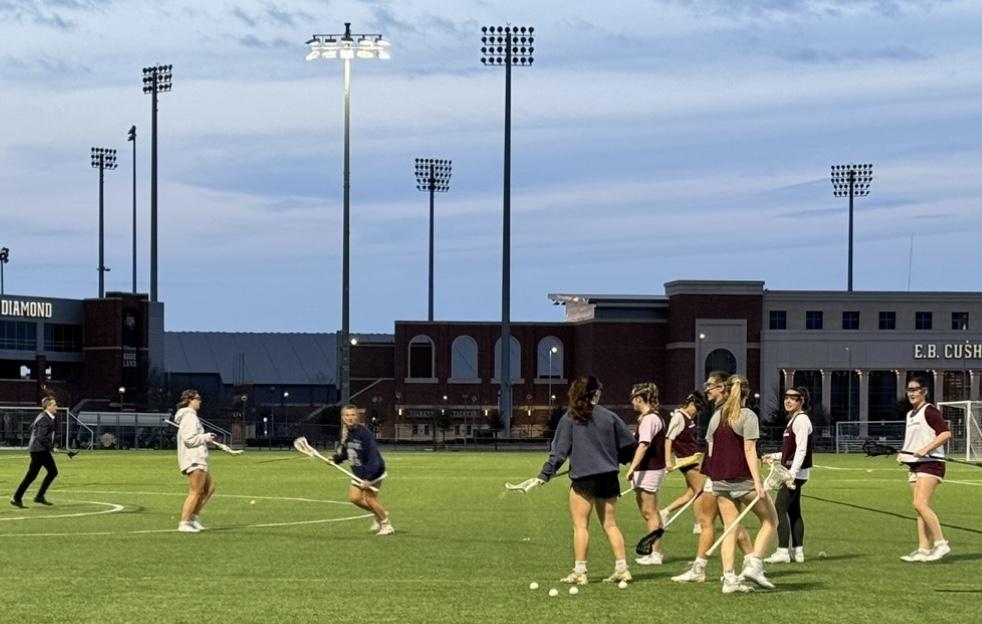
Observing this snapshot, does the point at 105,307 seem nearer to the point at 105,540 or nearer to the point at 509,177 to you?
the point at 509,177

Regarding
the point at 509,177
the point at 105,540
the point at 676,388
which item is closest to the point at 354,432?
the point at 105,540

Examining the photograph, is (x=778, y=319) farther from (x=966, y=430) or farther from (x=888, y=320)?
(x=966, y=430)

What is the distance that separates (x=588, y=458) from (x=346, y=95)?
148 ft

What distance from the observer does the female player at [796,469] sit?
19.1 meters

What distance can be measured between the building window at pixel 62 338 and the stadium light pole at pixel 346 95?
68.6m

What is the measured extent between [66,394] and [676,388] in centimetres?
4150

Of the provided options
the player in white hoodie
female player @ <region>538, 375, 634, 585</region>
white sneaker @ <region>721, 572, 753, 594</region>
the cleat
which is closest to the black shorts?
female player @ <region>538, 375, 634, 585</region>

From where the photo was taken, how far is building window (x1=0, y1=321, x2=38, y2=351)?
124000 mm

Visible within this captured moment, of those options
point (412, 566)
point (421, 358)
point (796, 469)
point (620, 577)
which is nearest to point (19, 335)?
point (421, 358)

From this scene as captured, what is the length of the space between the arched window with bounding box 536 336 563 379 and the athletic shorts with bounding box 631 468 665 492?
110 meters

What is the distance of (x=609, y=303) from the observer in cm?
12388

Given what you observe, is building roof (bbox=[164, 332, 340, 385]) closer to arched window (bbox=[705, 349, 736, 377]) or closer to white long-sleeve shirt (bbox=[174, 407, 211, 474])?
arched window (bbox=[705, 349, 736, 377])

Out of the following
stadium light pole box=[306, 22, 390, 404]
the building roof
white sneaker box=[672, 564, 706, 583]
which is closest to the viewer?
white sneaker box=[672, 564, 706, 583]

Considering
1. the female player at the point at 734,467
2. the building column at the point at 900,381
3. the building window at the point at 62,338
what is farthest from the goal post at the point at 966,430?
the building window at the point at 62,338
